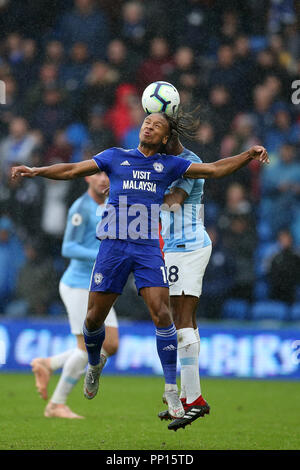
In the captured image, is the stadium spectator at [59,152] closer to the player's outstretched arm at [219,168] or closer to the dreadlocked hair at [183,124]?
the dreadlocked hair at [183,124]

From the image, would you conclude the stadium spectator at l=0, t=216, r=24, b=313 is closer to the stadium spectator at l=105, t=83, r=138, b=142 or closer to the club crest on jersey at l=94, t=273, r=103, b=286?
the stadium spectator at l=105, t=83, r=138, b=142

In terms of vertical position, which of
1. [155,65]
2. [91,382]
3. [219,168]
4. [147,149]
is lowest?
[91,382]

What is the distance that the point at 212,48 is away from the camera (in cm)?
1378

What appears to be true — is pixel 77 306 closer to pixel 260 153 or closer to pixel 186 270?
pixel 186 270

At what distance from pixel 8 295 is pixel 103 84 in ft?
11.8

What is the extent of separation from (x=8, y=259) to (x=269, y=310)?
3721 millimetres

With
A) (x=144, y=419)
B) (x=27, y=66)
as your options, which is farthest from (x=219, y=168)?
(x=27, y=66)

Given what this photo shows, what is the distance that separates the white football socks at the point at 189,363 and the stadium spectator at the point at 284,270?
521 cm

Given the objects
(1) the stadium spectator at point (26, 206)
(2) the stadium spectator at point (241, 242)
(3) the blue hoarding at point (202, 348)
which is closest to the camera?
(3) the blue hoarding at point (202, 348)

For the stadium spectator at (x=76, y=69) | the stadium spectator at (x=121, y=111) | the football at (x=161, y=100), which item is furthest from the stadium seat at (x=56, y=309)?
the football at (x=161, y=100)

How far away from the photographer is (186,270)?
6930 millimetres

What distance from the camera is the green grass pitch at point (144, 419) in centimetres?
659

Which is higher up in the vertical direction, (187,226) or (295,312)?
(187,226)
